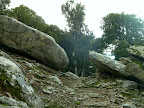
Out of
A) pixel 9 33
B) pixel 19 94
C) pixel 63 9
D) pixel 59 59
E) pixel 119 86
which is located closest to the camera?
pixel 19 94

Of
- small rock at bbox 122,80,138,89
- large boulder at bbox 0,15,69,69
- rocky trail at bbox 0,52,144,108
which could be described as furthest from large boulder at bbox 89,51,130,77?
large boulder at bbox 0,15,69,69

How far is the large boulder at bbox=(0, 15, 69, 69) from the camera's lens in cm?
1435

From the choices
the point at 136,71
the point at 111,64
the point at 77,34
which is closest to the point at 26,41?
the point at 111,64

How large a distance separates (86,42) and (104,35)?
8.79 metres

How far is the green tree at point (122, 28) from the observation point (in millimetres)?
32281

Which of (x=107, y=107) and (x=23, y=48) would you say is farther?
(x=23, y=48)

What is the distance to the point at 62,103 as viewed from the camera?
25.9ft

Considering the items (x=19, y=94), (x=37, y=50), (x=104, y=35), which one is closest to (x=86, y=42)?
(x=104, y=35)

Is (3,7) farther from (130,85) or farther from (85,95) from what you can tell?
(130,85)

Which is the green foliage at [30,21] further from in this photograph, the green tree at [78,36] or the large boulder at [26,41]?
the large boulder at [26,41]

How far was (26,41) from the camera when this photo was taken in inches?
584

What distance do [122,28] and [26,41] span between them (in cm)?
2771

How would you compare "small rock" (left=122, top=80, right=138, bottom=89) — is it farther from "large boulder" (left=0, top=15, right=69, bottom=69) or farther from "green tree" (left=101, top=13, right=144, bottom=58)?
"green tree" (left=101, top=13, right=144, bottom=58)

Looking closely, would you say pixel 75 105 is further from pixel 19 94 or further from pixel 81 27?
pixel 81 27
